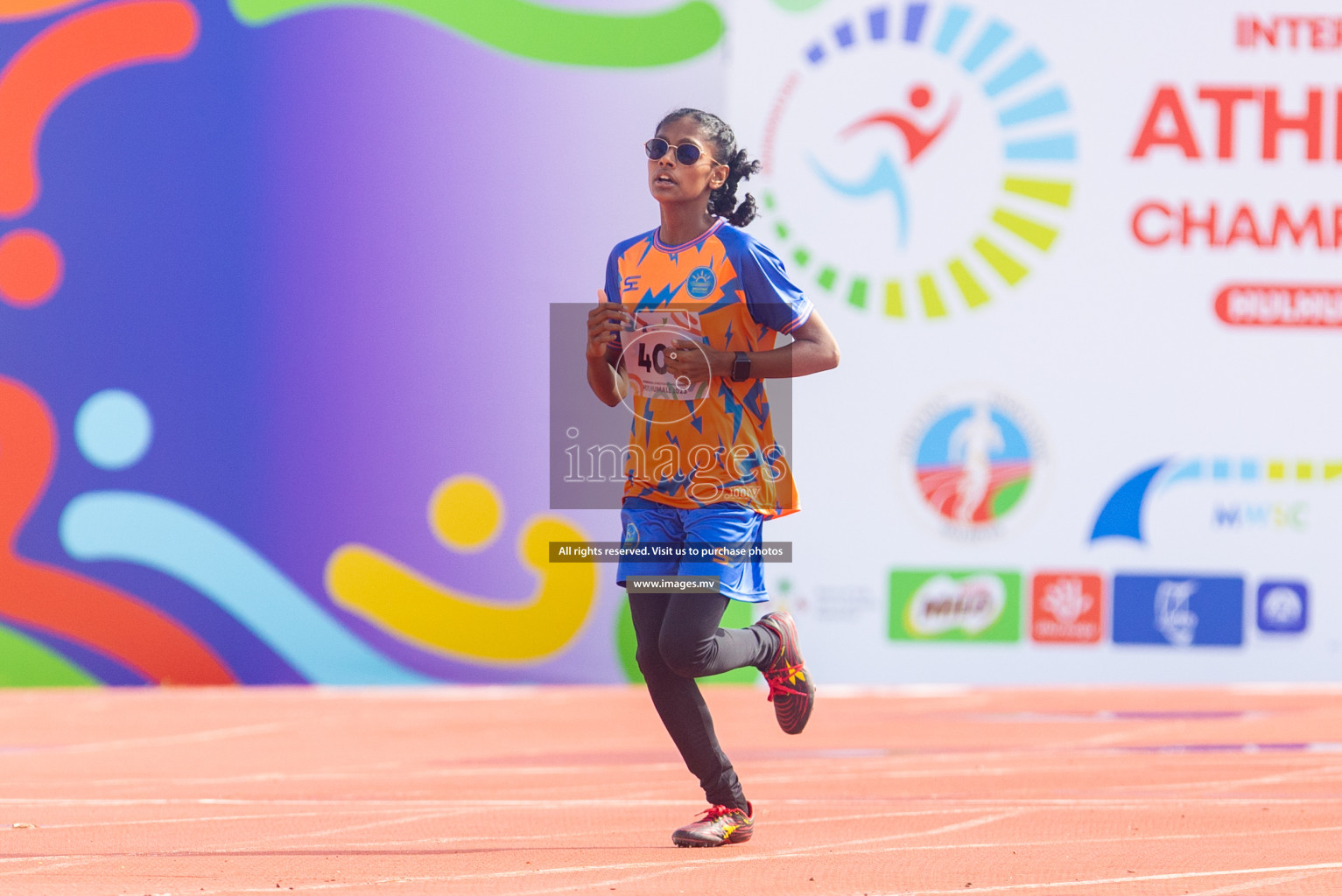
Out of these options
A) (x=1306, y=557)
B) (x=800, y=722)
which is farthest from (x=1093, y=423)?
(x=800, y=722)

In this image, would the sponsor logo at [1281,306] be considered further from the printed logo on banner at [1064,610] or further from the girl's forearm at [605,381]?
the girl's forearm at [605,381]

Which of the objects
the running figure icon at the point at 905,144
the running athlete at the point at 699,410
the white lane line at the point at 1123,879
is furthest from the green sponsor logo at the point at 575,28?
the white lane line at the point at 1123,879

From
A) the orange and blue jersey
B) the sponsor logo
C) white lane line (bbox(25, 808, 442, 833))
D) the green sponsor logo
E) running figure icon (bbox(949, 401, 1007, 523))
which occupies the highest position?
the green sponsor logo

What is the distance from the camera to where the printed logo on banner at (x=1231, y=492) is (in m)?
7.83

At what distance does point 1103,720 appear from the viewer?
709 cm

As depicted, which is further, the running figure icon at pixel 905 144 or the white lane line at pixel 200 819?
the running figure icon at pixel 905 144

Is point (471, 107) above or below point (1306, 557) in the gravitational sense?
above

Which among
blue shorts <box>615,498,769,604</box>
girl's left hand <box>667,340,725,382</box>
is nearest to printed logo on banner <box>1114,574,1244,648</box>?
blue shorts <box>615,498,769,604</box>

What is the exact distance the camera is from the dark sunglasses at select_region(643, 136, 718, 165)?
149 inches

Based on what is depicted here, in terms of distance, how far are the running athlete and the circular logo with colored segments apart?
4.00 metres

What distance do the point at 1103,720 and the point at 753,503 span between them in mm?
3881

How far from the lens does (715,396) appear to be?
375cm

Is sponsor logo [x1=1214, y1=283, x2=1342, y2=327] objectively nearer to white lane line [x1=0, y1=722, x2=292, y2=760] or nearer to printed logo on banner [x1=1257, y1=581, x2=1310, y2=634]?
printed logo on banner [x1=1257, y1=581, x2=1310, y2=634]

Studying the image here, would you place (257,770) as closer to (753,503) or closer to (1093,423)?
(753,503)
